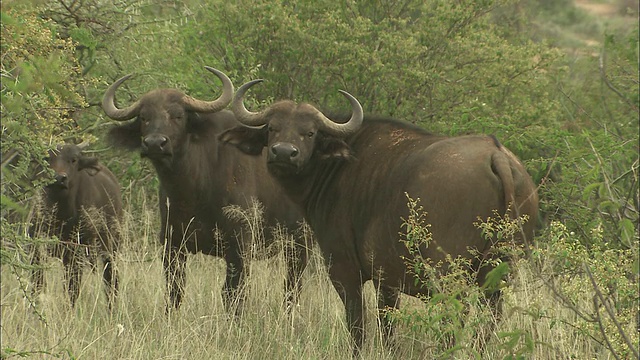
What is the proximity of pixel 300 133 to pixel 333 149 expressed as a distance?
275 mm

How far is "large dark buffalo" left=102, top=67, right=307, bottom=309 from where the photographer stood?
7531mm

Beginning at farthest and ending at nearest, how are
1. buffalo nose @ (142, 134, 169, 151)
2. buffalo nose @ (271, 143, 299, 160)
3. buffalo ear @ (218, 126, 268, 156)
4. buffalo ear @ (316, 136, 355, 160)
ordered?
buffalo nose @ (142, 134, 169, 151)
buffalo ear @ (218, 126, 268, 156)
buffalo ear @ (316, 136, 355, 160)
buffalo nose @ (271, 143, 299, 160)

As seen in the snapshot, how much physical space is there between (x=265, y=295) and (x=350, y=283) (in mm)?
1003

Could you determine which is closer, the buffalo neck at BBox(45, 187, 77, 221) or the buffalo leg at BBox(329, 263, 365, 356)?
the buffalo leg at BBox(329, 263, 365, 356)

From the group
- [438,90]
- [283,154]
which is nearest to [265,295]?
[283,154]

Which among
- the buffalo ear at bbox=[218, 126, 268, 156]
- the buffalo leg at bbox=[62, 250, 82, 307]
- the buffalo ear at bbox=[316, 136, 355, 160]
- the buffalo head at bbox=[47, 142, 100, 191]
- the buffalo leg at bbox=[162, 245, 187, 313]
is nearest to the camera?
the buffalo ear at bbox=[316, 136, 355, 160]

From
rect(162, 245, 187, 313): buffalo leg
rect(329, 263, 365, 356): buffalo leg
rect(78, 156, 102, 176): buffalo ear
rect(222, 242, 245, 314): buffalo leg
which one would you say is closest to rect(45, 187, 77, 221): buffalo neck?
rect(78, 156, 102, 176): buffalo ear

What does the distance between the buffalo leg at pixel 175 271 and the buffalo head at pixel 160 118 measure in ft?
2.68

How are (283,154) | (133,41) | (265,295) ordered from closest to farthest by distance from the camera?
(283,154)
(265,295)
(133,41)

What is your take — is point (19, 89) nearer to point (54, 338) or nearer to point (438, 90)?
point (54, 338)

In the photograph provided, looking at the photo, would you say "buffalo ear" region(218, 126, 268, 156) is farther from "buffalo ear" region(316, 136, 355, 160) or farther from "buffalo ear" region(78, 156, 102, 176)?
"buffalo ear" region(78, 156, 102, 176)

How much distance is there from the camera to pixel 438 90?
10.6m

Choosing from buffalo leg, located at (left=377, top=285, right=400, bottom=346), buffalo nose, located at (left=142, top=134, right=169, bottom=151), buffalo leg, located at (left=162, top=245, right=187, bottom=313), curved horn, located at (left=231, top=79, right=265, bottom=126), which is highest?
curved horn, located at (left=231, top=79, right=265, bottom=126)

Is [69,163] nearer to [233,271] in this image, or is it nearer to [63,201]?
[63,201]
